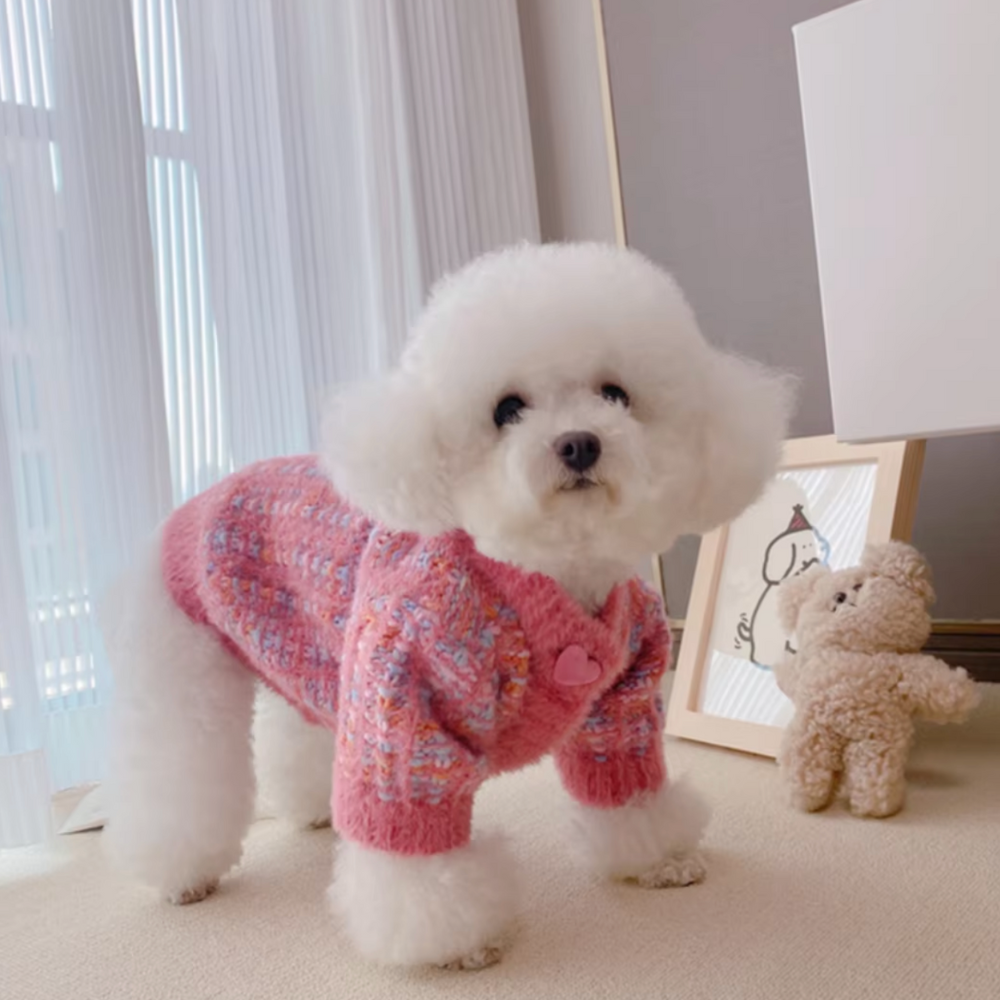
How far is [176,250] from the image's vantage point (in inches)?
68.5

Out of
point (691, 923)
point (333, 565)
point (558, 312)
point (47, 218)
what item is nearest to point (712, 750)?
point (691, 923)

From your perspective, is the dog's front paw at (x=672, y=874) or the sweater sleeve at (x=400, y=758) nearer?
the sweater sleeve at (x=400, y=758)

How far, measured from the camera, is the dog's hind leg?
1.22 meters

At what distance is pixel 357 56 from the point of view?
6.52 feet

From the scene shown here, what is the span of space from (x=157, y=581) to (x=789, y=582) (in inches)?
33.3

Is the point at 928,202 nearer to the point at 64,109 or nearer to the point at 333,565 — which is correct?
the point at 333,565

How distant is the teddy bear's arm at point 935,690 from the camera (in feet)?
4.24

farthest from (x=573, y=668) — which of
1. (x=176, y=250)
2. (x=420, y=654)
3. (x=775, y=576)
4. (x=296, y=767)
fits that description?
(x=176, y=250)

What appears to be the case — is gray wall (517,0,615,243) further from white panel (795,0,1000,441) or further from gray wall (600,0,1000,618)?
white panel (795,0,1000,441)

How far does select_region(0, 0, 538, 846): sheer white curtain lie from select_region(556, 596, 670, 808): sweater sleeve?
0.73 m

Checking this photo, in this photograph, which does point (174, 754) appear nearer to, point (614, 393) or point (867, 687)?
point (614, 393)

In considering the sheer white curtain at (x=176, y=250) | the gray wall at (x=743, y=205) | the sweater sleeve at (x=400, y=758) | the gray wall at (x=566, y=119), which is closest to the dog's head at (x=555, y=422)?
the sweater sleeve at (x=400, y=758)

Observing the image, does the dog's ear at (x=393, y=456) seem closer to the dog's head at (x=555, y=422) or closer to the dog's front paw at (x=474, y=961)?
the dog's head at (x=555, y=422)

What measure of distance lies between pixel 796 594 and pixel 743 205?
0.83 m
